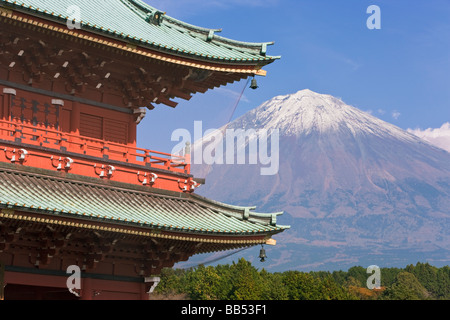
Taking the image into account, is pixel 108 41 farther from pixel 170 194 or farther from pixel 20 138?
pixel 170 194

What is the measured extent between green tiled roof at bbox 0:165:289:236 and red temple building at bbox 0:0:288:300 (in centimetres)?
4

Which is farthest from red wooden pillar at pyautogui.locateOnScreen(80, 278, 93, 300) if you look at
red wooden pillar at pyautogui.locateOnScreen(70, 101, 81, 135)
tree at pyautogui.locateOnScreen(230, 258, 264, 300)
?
tree at pyautogui.locateOnScreen(230, 258, 264, 300)

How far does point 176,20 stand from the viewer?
1009 inches

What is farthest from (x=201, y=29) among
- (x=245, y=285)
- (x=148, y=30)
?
(x=245, y=285)

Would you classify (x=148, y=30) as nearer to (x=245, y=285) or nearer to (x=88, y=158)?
(x=88, y=158)

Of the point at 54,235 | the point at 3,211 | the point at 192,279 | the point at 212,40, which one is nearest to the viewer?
the point at 3,211

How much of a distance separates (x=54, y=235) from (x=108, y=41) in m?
5.32

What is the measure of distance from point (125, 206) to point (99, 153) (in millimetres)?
2040

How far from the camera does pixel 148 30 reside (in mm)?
23859

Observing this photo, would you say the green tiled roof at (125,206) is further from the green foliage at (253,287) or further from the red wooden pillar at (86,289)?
the green foliage at (253,287)

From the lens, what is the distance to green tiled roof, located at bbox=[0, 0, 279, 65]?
21.3 metres

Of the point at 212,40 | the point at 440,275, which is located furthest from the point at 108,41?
the point at 440,275

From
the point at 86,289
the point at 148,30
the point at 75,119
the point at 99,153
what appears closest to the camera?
the point at 86,289
